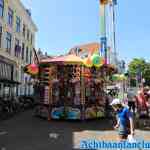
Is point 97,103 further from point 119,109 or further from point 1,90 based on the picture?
point 1,90

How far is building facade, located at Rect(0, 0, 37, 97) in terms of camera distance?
2423 centimetres

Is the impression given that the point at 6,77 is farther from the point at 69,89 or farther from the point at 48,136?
the point at 48,136

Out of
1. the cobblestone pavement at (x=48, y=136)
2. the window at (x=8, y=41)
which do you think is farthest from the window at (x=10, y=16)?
the cobblestone pavement at (x=48, y=136)

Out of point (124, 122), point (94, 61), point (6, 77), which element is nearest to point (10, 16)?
point (6, 77)

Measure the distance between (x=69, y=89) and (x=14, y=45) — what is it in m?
15.2

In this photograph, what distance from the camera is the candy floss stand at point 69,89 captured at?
47.3ft

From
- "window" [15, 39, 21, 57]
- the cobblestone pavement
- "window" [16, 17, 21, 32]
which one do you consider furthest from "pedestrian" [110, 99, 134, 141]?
"window" [16, 17, 21, 32]

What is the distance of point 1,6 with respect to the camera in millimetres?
24172

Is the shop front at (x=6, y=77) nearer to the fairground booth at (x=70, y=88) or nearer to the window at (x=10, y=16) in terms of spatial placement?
the window at (x=10, y=16)

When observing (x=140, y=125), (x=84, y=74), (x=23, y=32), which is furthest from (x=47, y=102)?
(x=23, y=32)

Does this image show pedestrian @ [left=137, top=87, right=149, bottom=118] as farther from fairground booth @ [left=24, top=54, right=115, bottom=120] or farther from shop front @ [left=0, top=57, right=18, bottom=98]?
shop front @ [left=0, top=57, right=18, bottom=98]

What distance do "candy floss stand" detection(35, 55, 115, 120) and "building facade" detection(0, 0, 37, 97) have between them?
6922 mm

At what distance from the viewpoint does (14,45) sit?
28.3 meters

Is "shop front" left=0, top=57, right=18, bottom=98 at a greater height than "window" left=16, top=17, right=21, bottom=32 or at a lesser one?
lesser
